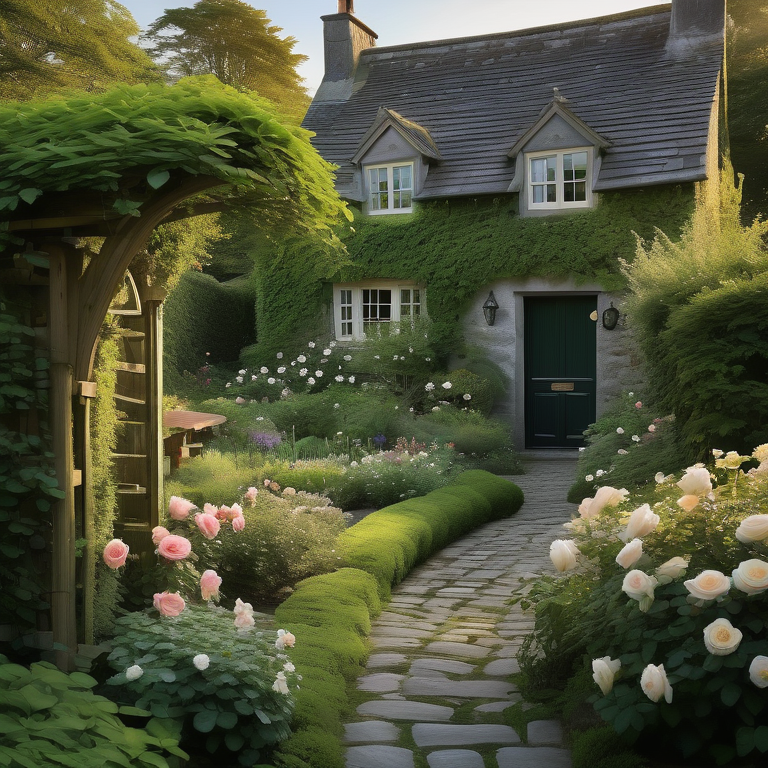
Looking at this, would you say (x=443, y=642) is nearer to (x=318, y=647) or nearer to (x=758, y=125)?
(x=318, y=647)

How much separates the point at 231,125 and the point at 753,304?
14.3 ft

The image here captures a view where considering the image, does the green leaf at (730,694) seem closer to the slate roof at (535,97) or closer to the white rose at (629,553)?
the white rose at (629,553)

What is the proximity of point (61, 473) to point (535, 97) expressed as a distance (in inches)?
562

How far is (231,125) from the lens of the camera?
342 centimetres

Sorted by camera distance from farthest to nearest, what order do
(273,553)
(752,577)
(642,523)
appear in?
(273,553), (642,523), (752,577)

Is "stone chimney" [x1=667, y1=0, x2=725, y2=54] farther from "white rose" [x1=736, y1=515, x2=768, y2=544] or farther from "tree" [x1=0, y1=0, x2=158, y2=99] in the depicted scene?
"white rose" [x1=736, y1=515, x2=768, y2=544]

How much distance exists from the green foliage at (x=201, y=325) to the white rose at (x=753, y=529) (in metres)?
12.9

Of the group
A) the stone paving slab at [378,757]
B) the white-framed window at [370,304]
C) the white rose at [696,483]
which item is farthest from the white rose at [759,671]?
the white-framed window at [370,304]

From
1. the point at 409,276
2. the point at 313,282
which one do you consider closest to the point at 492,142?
the point at 409,276

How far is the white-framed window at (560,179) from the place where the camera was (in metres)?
14.2

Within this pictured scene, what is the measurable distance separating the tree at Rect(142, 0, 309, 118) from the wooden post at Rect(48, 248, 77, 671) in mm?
25128

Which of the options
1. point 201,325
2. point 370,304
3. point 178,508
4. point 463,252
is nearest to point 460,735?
point 178,508

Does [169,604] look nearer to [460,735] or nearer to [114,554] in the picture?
[114,554]

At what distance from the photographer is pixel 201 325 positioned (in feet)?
59.1
